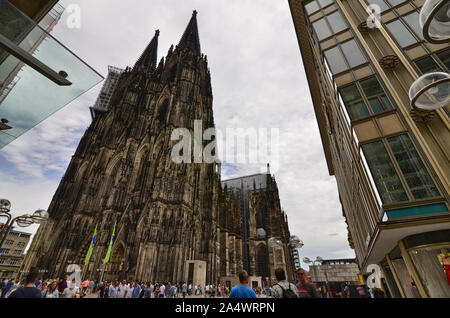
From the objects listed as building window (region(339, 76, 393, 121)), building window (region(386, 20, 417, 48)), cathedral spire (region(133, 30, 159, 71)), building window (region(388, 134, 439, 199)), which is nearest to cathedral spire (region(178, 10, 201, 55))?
cathedral spire (region(133, 30, 159, 71))

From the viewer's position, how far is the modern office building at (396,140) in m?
5.25

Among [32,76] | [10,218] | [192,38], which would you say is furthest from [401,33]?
[192,38]

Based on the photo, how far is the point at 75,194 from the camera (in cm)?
2819

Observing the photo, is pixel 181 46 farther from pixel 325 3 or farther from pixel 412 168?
pixel 412 168

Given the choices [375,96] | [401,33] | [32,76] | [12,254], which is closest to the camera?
[32,76]

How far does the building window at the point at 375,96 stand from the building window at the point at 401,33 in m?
1.80

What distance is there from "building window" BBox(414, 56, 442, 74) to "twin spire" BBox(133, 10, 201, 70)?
37633 millimetres

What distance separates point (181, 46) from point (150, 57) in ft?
25.3

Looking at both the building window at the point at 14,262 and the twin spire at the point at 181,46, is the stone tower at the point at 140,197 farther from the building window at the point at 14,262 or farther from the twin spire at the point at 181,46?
the building window at the point at 14,262

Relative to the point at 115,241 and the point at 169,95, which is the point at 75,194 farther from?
the point at 169,95

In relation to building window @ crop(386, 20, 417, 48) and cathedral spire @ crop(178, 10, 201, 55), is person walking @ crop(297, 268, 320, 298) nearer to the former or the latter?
building window @ crop(386, 20, 417, 48)

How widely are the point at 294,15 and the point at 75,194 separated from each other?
32.9 meters

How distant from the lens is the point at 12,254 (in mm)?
47844

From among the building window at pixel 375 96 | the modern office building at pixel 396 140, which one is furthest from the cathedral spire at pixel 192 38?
the building window at pixel 375 96
